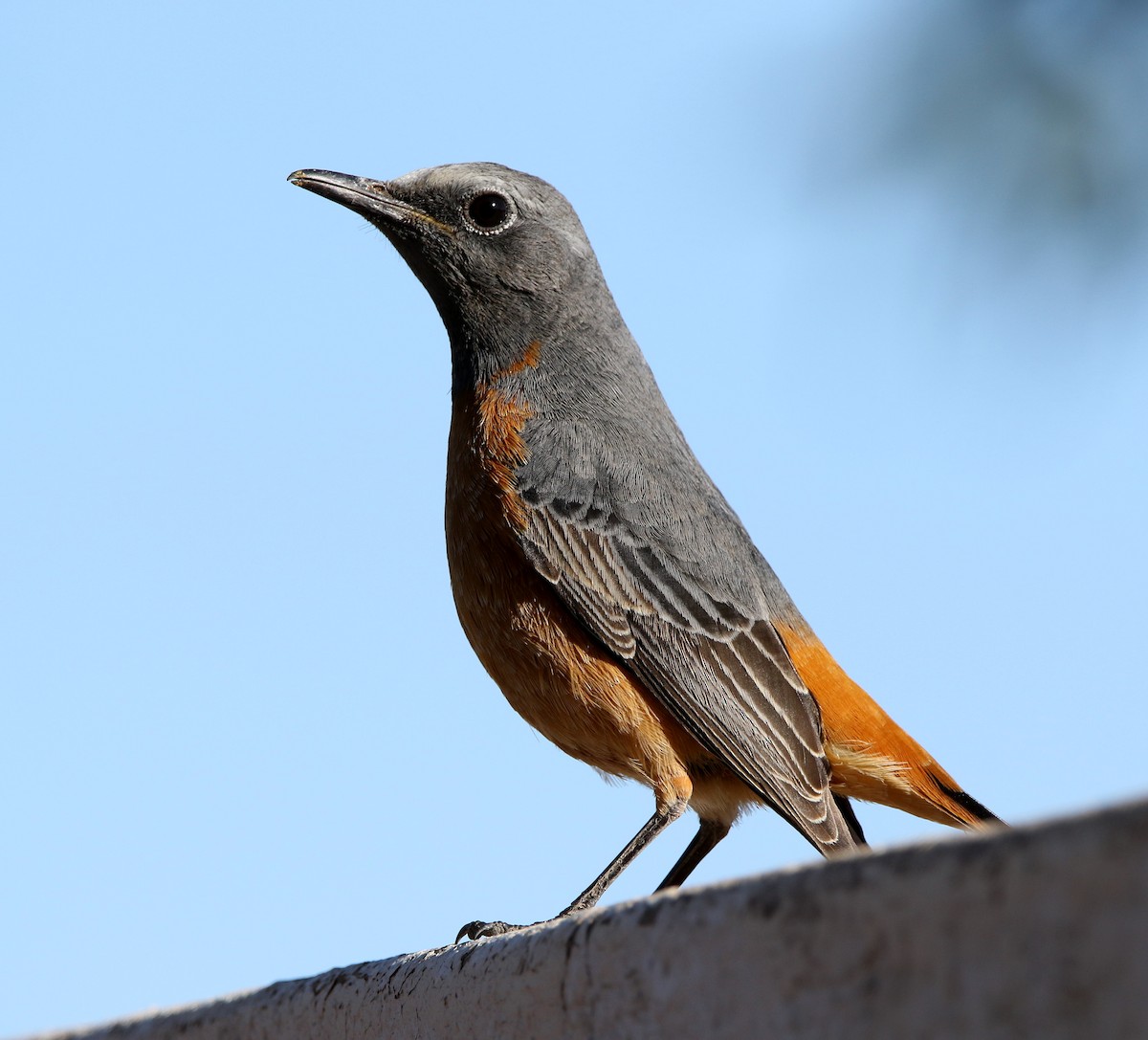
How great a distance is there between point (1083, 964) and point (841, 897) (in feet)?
1.43

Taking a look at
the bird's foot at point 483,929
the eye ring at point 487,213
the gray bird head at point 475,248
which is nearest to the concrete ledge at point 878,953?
the bird's foot at point 483,929

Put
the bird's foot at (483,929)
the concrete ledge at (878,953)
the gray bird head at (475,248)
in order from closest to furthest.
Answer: the concrete ledge at (878,953), the bird's foot at (483,929), the gray bird head at (475,248)

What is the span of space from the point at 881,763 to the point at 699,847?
31.5 inches

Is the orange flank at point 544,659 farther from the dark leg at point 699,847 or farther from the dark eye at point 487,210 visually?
the dark eye at point 487,210

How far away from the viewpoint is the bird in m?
4.86

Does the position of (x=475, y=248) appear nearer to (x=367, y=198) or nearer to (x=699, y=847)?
(x=367, y=198)

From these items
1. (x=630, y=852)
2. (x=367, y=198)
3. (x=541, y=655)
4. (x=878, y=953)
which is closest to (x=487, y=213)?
(x=367, y=198)

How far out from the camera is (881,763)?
17.0ft

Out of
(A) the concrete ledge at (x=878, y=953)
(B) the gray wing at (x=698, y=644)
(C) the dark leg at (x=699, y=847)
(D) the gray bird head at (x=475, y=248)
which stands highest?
(D) the gray bird head at (x=475, y=248)

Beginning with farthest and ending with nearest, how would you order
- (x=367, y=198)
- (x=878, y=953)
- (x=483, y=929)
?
1. (x=367, y=198)
2. (x=483, y=929)
3. (x=878, y=953)

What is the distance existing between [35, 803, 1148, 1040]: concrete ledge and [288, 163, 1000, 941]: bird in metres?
1.83

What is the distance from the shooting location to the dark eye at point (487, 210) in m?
5.69

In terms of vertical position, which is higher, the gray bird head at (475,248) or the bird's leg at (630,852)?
the gray bird head at (475,248)

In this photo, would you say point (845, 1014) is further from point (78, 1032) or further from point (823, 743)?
point (823, 743)
